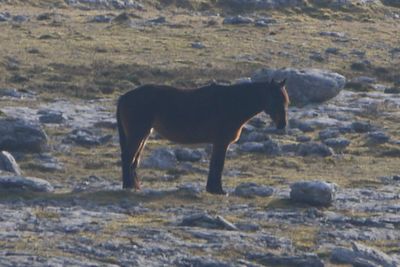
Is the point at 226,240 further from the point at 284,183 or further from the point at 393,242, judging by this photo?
the point at 284,183

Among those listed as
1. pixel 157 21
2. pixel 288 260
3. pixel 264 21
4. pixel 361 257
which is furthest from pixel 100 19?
pixel 288 260

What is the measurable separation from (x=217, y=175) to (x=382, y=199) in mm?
2605

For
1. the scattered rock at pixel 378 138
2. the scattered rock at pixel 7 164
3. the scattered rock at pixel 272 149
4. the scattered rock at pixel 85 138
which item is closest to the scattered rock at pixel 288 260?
the scattered rock at pixel 7 164

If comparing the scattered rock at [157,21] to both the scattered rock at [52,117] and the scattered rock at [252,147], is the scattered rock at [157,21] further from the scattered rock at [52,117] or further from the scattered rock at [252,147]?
the scattered rock at [252,147]

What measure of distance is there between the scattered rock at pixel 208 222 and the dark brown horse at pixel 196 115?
3.67m

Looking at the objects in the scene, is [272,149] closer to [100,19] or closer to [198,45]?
[198,45]

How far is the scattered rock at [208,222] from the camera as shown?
20.1 m

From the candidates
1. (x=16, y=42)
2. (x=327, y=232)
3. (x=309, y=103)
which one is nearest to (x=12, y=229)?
(x=327, y=232)

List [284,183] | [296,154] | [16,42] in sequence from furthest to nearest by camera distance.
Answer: [16,42], [296,154], [284,183]

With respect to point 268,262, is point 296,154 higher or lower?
lower

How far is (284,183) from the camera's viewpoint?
85.6 feet

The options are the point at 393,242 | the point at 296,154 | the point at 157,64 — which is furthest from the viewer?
the point at 157,64

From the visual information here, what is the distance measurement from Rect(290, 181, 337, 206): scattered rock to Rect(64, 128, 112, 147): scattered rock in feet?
23.5

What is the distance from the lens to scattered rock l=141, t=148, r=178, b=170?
26.6 meters
